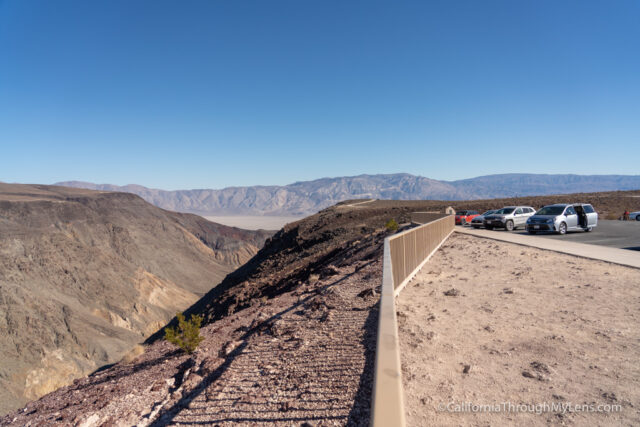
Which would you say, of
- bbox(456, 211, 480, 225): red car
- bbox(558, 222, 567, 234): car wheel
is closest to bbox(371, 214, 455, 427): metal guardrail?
bbox(558, 222, 567, 234): car wheel

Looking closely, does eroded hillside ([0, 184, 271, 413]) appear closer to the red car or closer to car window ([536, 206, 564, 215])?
the red car

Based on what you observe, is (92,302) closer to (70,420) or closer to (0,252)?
(0,252)

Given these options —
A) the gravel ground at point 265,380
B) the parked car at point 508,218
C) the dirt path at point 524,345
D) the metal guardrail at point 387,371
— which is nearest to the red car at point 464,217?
the parked car at point 508,218

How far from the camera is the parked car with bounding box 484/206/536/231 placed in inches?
910

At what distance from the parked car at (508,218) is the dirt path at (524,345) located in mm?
14488

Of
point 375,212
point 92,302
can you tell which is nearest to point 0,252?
point 92,302

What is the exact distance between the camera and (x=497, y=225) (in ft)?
76.3

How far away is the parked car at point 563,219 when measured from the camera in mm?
18547

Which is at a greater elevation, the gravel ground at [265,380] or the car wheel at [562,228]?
the car wheel at [562,228]

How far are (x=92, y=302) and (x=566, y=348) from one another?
51.1 metres

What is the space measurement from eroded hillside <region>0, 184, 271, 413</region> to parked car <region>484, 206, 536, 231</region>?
34009 millimetres

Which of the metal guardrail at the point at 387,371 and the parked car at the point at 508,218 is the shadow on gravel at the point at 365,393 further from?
the parked car at the point at 508,218

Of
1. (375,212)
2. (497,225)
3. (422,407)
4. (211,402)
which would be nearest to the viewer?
(422,407)

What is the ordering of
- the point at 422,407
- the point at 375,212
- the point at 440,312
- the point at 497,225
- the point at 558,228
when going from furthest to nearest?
the point at 375,212 < the point at 497,225 < the point at 558,228 < the point at 440,312 < the point at 422,407
